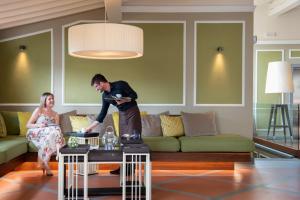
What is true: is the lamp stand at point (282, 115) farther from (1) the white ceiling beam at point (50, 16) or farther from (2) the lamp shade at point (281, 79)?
(1) the white ceiling beam at point (50, 16)

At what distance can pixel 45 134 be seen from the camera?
5523 mm

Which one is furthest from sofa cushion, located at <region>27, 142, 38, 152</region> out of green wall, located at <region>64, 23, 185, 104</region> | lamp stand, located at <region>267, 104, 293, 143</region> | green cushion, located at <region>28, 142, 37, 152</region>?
lamp stand, located at <region>267, 104, 293, 143</region>

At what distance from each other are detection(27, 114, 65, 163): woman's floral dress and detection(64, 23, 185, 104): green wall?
1490 mm

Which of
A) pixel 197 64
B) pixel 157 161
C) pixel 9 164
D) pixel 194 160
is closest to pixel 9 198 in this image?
pixel 9 164

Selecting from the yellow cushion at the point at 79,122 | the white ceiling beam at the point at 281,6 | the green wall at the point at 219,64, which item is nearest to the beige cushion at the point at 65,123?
the yellow cushion at the point at 79,122

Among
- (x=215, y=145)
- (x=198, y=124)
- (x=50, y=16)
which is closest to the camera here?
(x=215, y=145)

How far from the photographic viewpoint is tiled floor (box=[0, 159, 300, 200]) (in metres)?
4.49

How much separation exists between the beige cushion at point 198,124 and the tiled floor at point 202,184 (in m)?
0.74

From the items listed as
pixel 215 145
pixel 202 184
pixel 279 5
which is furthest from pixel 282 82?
pixel 202 184

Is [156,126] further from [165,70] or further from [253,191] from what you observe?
[253,191]

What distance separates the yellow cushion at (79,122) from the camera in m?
6.29

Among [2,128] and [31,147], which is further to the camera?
[2,128]

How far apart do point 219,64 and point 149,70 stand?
1304 mm

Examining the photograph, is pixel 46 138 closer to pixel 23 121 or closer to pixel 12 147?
pixel 12 147
